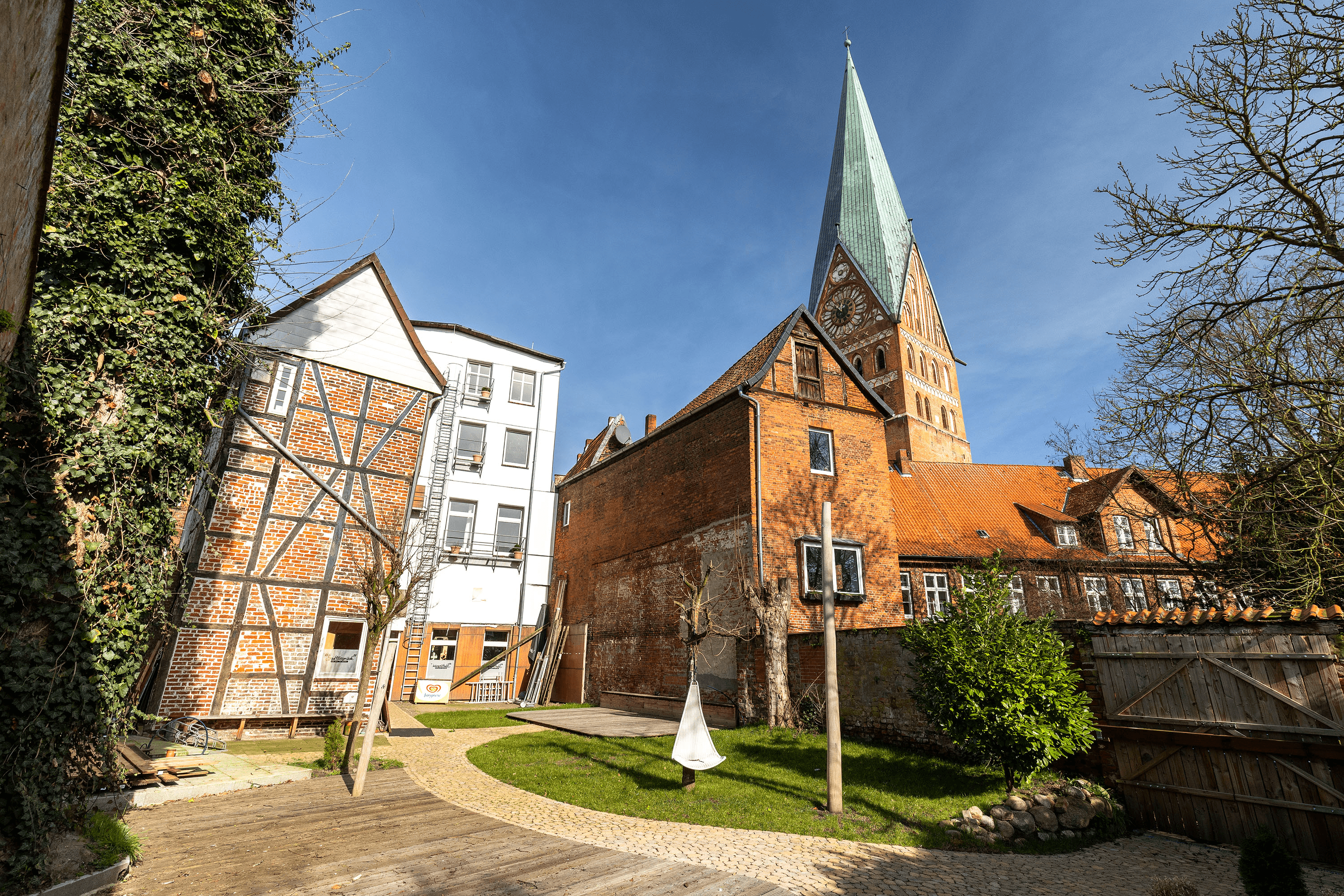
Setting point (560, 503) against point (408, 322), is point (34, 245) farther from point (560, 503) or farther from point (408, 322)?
point (560, 503)

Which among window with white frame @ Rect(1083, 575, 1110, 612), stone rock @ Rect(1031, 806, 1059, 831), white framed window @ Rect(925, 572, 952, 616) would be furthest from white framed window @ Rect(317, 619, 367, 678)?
window with white frame @ Rect(1083, 575, 1110, 612)

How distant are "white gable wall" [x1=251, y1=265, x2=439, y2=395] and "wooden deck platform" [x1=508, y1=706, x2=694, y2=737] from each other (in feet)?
32.0

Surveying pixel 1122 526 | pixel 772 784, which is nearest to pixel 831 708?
pixel 772 784

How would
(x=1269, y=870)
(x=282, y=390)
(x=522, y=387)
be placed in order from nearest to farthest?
1. (x=1269, y=870)
2. (x=282, y=390)
3. (x=522, y=387)

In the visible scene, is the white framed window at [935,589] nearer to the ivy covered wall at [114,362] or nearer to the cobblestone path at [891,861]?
the cobblestone path at [891,861]

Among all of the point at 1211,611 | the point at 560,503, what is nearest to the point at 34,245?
the point at 1211,611

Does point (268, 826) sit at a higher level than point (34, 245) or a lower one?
lower

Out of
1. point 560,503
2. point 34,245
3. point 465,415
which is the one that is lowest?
point 34,245

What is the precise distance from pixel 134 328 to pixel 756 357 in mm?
14830

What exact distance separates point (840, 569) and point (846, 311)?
34.6m

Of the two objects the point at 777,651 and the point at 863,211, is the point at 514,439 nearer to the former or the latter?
the point at 777,651

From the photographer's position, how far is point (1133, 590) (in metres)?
23.2

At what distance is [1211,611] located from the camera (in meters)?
7.71

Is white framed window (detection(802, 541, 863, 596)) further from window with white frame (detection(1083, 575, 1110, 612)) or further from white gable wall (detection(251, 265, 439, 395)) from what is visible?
window with white frame (detection(1083, 575, 1110, 612))
